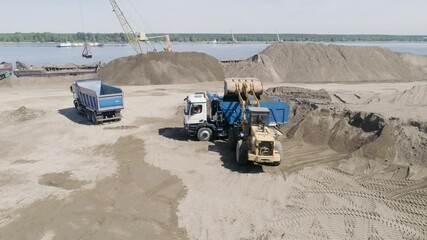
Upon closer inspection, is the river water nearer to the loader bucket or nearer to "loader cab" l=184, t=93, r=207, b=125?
"loader cab" l=184, t=93, r=207, b=125

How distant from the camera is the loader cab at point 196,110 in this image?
703 inches

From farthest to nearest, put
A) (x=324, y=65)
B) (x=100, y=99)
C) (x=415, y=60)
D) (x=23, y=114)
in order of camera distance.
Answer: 1. (x=415, y=60)
2. (x=324, y=65)
3. (x=23, y=114)
4. (x=100, y=99)

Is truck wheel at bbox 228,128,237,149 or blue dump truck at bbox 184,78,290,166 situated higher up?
blue dump truck at bbox 184,78,290,166

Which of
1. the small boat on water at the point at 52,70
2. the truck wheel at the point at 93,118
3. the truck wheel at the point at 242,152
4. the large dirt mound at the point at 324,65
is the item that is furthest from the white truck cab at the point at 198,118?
the small boat on water at the point at 52,70

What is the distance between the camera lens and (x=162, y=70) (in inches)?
1703

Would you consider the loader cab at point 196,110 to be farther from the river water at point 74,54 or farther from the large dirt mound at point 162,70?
the river water at point 74,54

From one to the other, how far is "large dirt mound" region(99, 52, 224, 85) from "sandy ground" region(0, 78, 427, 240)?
22001 millimetres

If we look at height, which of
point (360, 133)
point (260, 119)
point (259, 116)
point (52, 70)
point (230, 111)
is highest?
point (52, 70)

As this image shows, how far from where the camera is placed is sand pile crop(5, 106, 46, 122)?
79.0ft

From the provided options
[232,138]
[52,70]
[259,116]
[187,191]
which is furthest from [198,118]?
[52,70]

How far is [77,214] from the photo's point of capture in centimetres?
1126

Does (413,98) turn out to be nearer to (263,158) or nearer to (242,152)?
(263,158)

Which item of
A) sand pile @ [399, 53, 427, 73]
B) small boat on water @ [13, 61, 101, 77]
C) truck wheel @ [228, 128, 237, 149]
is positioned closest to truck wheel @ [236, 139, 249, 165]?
truck wheel @ [228, 128, 237, 149]

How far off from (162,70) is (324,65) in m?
21.7
